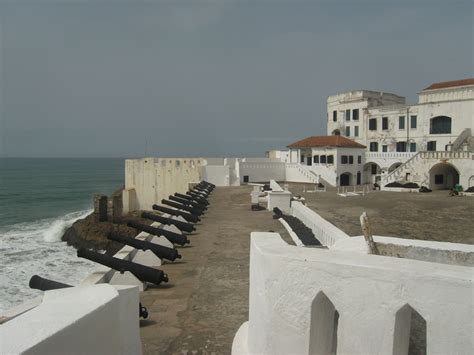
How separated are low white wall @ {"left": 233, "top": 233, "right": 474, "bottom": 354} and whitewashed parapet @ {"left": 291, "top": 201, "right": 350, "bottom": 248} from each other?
555 cm

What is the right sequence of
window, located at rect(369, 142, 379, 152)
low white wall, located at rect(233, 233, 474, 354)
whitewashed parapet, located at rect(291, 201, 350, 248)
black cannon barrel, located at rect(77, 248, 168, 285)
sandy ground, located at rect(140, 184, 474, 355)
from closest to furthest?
low white wall, located at rect(233, 233, 474, 354) < sandy ground, located at rect(140, 184, 474, 355) < black cannon barrel, located at rect(77, 248, 168, 285) < whitewashed parapet, located at rect(291, 201, 350, 248) < window, located at rect(369, 142, 379, 152)

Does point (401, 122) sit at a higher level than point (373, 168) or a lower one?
higher

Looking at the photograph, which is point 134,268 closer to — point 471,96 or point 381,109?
point 471,96

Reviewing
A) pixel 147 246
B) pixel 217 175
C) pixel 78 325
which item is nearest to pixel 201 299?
pixel 147 246

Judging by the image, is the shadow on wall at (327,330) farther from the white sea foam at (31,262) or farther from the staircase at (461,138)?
the staircase at (461,138)

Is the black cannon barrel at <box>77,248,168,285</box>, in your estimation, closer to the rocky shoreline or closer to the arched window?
the rocky shoreline

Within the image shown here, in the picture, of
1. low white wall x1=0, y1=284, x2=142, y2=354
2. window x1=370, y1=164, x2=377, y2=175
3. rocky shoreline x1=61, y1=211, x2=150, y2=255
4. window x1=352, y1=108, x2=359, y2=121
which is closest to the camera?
low white wall x1=0, y1=284, x2=142, y2=354

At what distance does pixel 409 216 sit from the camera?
1989 cm

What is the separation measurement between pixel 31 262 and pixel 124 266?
18.6m

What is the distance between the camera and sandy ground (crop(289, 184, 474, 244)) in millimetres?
15383

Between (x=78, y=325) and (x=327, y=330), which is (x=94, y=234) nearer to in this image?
(x=78, y=325)

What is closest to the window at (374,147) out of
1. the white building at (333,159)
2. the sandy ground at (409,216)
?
the white building at (333,159)

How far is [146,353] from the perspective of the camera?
569 centimetres

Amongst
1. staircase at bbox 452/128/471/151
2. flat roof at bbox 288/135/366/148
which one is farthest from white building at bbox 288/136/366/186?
staircase at bbox 452/128/471/151
